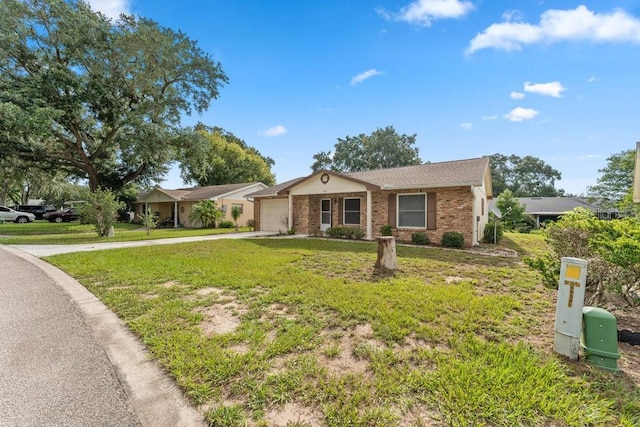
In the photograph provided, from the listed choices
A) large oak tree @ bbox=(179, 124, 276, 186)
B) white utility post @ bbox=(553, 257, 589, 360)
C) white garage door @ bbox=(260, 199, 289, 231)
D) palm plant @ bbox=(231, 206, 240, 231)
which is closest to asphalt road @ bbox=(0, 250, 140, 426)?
white utility post @ bbox=(553, 257, 589, 360)

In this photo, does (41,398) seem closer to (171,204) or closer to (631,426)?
(631,426)

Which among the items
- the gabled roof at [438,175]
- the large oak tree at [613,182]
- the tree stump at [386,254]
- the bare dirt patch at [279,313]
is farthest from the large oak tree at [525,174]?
the bare dirt patch at [279,313]

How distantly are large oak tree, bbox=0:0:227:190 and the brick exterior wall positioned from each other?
10.9m

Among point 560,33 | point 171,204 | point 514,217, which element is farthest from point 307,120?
point 514,217

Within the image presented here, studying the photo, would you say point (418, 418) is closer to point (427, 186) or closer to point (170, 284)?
point (170, 284)

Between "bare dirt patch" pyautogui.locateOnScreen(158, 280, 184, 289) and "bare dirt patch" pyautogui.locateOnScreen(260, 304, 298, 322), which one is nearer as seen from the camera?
"bare dirt patch" pyautogui.locateOnScreen(260, 304, 298, 322)

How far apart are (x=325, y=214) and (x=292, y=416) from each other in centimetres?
1306

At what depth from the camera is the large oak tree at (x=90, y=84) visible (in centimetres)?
1548

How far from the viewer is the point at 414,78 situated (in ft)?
40.8

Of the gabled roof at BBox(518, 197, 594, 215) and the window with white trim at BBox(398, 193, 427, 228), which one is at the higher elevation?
the gabled roof at BBox(518, 197, 594, 215)

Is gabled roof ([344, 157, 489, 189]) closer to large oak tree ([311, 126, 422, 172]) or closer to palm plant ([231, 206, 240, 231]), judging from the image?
palm plant ([231, 206, 240, 231])

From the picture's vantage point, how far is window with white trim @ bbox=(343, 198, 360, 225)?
45.6ft

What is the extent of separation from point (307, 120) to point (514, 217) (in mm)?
17977

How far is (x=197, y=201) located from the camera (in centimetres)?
2303
